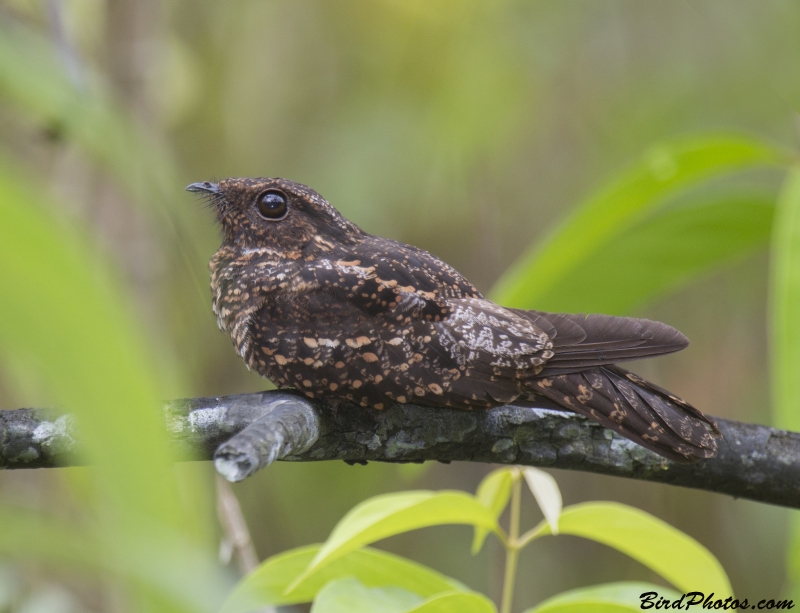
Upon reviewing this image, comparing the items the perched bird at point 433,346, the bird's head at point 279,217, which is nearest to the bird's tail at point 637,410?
the perched bird at point 433,346

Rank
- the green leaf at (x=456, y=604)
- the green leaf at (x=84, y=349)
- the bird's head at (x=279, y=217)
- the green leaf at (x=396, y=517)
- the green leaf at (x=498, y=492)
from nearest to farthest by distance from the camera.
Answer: the green leaf at (x=84, y=349) → the green leaf at (x=456, y=604) → the green leaf at (x=396, y=517) → the green leaf at (x=498, y=492) → the bird's head at (x=279, y=217)

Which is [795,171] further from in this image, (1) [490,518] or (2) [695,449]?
(1) [490,518]

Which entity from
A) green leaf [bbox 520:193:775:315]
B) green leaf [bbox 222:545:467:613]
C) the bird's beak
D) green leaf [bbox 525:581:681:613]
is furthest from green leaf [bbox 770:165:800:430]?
the bird's beak

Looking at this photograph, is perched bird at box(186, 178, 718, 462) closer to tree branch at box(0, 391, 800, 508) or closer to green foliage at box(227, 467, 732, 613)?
tree branch at box(0, 391, 800, 508)

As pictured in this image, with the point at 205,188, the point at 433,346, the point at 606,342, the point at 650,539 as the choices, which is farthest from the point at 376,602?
the point at 205,188

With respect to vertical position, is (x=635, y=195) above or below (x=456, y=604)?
above

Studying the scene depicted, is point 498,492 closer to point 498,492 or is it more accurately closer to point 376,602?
point 498,492

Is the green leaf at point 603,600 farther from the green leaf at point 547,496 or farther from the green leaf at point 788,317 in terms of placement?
the green leaf at point 788,317

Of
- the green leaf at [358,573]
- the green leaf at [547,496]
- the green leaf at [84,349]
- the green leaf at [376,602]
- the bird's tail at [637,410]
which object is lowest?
the green leaf at [358,573]
